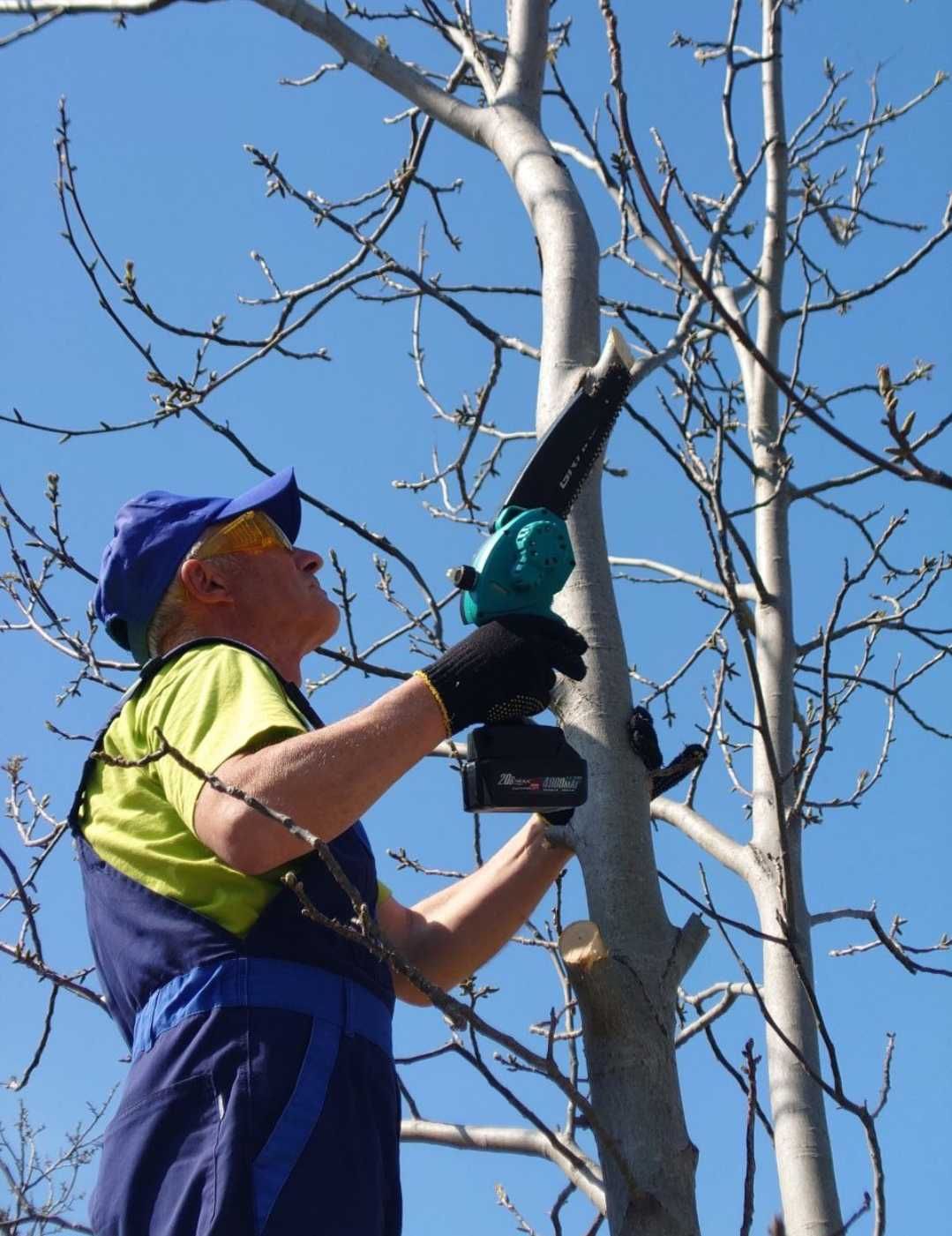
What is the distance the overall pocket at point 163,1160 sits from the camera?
6.35 feet

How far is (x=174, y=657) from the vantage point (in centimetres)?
243

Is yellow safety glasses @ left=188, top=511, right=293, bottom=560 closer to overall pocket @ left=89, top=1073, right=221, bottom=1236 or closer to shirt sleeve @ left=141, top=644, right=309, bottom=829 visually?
shirt sleeve @ left=141, top=644, right=309, bottom=829

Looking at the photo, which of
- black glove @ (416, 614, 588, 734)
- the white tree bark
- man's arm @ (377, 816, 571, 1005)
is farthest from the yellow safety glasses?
the white tree bark

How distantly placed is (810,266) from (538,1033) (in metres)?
2.93

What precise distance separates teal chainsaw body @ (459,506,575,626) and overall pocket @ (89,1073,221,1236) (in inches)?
36.7

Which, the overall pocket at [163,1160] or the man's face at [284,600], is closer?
the overall pocket at [163,1160]

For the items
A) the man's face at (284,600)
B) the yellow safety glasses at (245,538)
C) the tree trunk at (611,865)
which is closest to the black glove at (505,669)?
the tree trunk at (611,865)

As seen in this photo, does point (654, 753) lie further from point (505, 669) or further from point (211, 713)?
point (211, 713)

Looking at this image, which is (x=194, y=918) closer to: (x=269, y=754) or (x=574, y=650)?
(x=269, y=754)

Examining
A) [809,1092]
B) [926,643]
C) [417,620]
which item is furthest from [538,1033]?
[926,643]

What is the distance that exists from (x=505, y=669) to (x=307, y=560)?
0.70 meters

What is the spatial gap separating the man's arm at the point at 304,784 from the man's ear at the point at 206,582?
660 mm

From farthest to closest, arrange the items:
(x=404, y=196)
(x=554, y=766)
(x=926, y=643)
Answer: (x=926, y=643) → (x=404, y=196) → (x=554, y=766)

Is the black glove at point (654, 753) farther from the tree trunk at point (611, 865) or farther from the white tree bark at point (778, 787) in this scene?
the white tree bark at point (778, 787)
